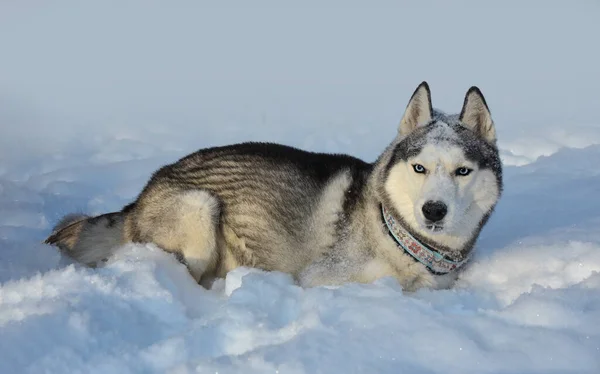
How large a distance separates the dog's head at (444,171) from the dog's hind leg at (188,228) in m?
1.25

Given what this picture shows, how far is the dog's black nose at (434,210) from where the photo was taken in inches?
154

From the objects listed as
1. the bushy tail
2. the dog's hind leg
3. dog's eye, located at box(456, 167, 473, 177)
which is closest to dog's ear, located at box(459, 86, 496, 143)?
dog's eye, located at box(456, 167, 473, 177)

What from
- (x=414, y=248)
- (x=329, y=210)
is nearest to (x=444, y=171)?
(x=414, y=248)

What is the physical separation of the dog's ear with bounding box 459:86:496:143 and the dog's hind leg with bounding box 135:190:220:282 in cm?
185

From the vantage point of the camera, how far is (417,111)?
14.9 ft

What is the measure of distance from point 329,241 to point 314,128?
7.64 meters

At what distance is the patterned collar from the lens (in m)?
4.33

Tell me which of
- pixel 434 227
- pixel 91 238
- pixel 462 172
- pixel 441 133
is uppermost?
pixel 441 133

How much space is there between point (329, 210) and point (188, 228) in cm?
100

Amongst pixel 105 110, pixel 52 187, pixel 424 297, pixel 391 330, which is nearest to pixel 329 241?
pixel 424 297

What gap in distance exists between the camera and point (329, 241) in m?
4.48

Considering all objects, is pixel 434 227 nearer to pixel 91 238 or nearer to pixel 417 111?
pixel 417 111

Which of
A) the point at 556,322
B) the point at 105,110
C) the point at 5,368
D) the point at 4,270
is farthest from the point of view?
the point at 105,110

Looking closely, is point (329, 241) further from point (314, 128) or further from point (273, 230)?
point (314, 128)
